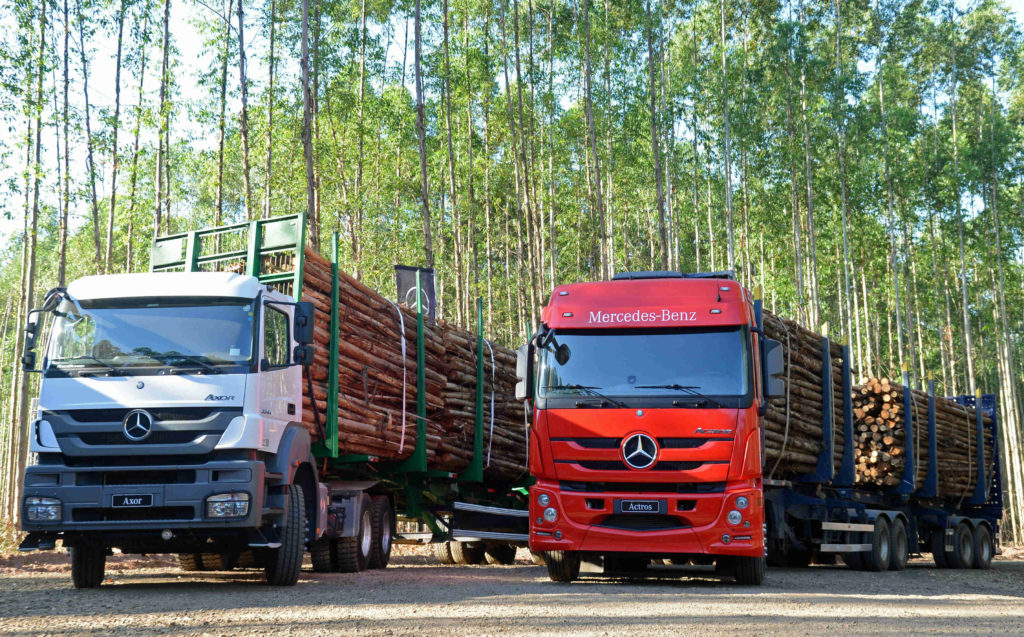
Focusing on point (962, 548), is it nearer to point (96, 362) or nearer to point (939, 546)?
point (939, 546)

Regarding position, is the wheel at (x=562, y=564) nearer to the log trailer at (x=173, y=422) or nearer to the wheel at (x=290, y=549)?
the log trailer at (x=173, y=422)

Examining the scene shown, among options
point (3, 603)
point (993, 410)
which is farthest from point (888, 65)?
point (3, 603)

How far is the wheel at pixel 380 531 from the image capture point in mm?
12781

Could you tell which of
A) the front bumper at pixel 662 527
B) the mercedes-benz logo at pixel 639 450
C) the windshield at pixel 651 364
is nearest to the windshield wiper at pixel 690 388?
the windshield at pixel 651 364

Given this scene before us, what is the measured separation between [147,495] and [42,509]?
892mm

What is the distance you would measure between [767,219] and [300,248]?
35357 millimetres

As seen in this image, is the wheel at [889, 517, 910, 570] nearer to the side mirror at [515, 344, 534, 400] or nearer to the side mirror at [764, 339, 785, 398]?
the side mirror at [764, 339, 785, 398]

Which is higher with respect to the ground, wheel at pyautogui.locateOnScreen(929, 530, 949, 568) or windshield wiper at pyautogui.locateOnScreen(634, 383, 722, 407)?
windshield wiper at pyautogui.locateOnScreen(634, 383, 722, 407)

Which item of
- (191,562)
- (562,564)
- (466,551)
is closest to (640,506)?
(562,564)

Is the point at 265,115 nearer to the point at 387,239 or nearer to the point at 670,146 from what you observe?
the point at 387,239

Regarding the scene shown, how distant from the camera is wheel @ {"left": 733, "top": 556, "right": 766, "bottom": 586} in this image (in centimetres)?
1069

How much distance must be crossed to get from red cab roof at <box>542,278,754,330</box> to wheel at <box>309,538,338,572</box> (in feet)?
11.9

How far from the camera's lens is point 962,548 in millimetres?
18953

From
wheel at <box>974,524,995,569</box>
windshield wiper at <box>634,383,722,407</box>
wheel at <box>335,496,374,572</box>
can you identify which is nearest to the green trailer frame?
wheel at <box>335,496,374,572</box>
